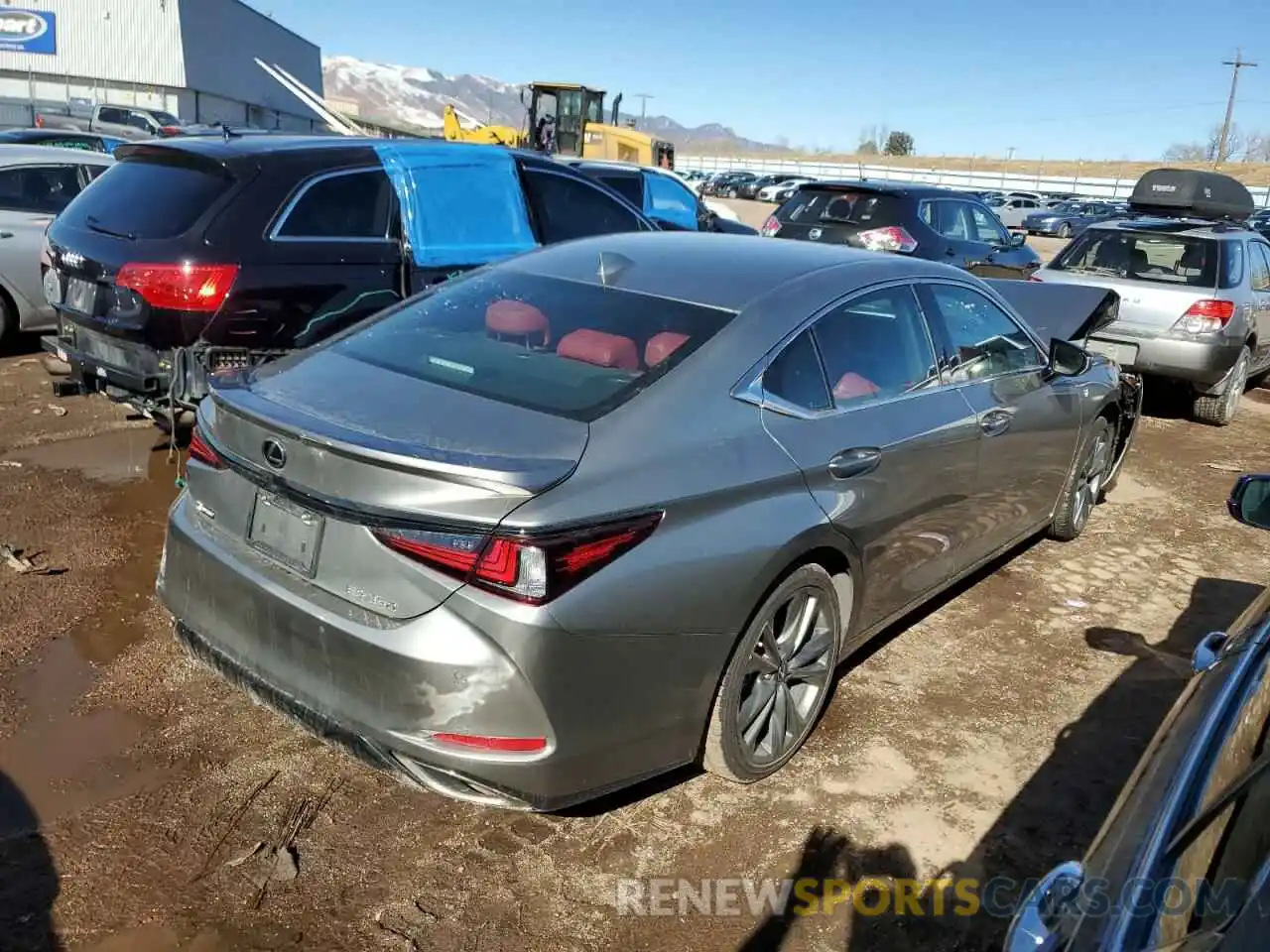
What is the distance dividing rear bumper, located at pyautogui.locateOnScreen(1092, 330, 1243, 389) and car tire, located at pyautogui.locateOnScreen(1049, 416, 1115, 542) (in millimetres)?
2878

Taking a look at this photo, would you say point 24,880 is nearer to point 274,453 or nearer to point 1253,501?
point 274,453

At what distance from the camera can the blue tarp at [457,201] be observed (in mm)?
5707

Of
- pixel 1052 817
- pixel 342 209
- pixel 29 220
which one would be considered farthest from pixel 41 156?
pixel 1052 817

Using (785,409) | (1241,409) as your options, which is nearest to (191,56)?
(1241,409)

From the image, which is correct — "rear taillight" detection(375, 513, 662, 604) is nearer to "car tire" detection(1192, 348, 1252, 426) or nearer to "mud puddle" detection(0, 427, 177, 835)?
"mud puddle" detection(0, 427, 177, 835)

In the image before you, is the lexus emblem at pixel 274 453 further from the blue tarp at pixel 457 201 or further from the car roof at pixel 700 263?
the blue tarp at pixel 457 201

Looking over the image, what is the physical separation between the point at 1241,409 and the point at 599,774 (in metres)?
9.80

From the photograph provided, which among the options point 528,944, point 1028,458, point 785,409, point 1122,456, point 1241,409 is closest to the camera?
point 528,944

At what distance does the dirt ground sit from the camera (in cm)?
262

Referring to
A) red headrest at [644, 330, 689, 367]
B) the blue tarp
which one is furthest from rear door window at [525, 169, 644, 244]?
red headrest at [644, 330, 689, 367]

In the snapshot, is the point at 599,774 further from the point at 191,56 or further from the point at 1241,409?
the point at 191,56

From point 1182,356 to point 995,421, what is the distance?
522 cm

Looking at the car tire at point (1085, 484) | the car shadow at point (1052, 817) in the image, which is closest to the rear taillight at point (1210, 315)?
the car tire at point (1085, 484)

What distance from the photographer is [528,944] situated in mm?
2553
